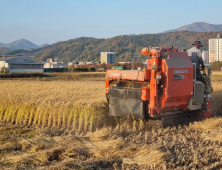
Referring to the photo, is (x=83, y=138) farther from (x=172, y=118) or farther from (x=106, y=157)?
(x=172, y=118)

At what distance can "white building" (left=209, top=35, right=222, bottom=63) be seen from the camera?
160113mm

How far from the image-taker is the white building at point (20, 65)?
7350cm

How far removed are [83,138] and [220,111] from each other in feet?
22.2

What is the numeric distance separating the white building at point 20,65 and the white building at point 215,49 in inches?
4301

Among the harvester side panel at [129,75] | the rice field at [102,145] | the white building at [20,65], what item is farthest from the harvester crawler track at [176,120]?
the white building at [20,65]

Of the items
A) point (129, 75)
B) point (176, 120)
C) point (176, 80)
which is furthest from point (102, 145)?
point (176, 120)

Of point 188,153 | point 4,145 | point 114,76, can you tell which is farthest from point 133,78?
point 4,145

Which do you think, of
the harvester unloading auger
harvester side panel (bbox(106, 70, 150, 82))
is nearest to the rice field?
the harvester unloading auger

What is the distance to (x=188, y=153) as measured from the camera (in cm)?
600

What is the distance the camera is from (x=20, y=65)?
7550 centimetres

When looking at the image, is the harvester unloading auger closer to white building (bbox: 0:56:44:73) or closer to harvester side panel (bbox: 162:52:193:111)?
harvester side panel (bbox: 162:52:193:111)

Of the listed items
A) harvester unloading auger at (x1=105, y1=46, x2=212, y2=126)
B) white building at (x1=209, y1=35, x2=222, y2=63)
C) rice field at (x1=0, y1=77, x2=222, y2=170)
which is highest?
white building at (x1=209, y1=35, x2=222, y2=63)

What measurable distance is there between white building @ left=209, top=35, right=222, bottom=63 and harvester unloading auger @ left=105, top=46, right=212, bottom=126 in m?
158

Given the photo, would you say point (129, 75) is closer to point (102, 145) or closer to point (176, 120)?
point (176, 120)
